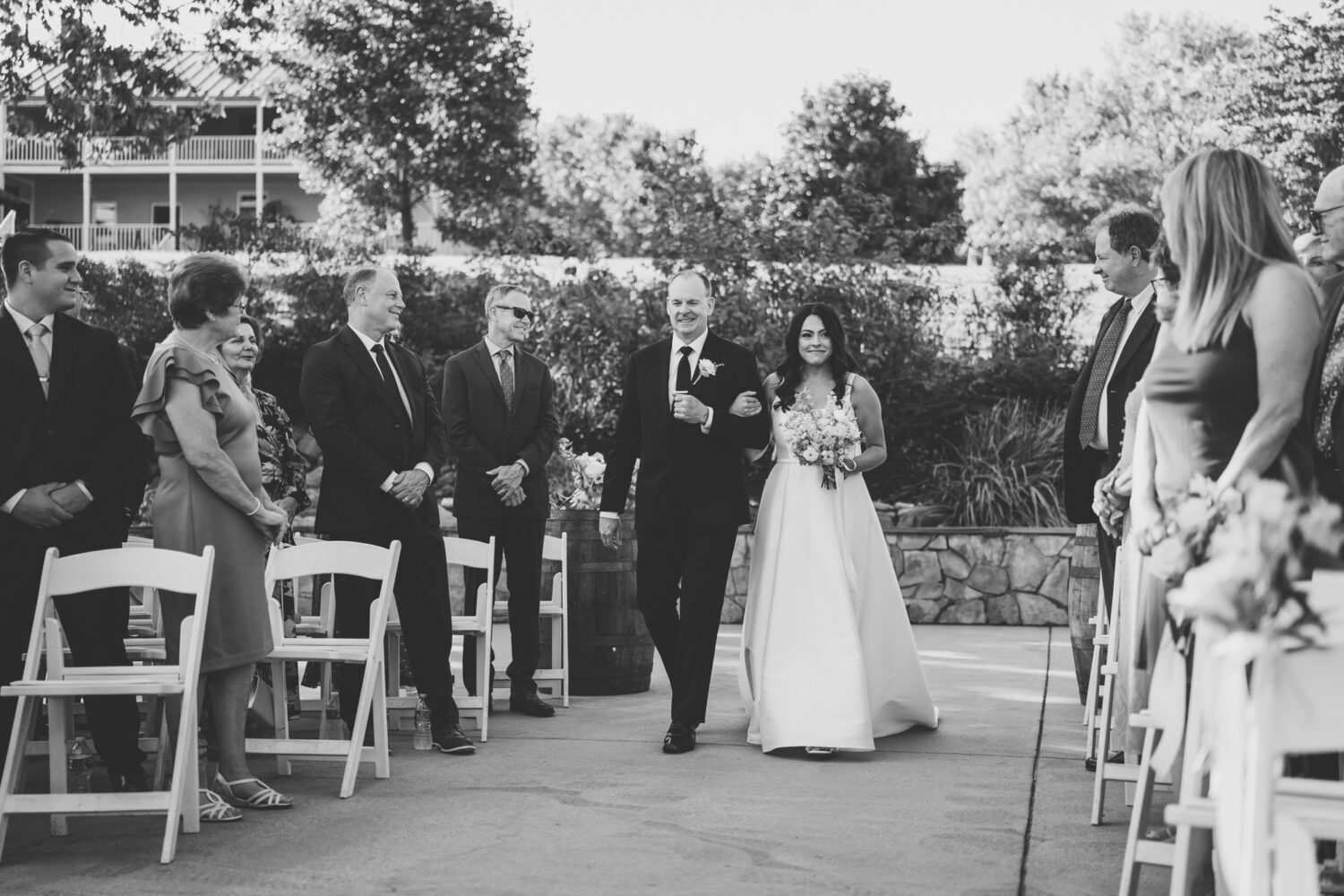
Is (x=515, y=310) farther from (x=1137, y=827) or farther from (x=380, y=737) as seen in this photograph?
(x=1137, y=827)

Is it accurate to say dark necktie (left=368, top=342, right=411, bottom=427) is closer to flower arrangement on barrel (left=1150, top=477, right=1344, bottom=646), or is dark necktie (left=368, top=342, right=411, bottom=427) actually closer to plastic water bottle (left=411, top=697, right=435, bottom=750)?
plastic water bottle (left=411, top=697, right=435, bottom=750)

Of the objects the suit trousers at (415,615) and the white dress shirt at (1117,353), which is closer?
the white dress shirt at (1117,353)

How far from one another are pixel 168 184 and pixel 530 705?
5006 cm

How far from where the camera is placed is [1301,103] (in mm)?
22500

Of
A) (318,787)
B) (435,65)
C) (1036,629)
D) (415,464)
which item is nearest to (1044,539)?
(1036,629)

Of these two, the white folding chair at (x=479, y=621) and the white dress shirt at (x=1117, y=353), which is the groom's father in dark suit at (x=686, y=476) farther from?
the white dress shirt at (x=1117, y=353)

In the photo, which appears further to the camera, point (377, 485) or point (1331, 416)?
point (377, 485)

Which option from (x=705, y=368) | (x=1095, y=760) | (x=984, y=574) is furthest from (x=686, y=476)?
(x=984, y=574)

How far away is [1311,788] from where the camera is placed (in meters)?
2.98

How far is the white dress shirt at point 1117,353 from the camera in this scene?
640 cm

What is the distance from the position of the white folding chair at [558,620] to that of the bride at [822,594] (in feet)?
4.54

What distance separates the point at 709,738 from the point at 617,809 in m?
1.71

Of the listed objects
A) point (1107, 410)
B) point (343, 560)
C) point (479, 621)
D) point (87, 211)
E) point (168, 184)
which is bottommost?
point (479, 621)

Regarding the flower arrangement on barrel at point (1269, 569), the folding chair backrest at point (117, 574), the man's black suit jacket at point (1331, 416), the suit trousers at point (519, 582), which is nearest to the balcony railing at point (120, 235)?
the suit trousers at point (519, 582)
